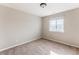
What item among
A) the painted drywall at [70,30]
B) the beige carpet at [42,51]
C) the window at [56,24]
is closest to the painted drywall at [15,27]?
the beige carpet at [42,51]

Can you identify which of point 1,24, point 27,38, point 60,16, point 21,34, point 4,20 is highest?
point 60,16

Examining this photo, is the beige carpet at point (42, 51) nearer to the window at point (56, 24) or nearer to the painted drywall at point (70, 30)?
the painted drywall at point (70, 30)

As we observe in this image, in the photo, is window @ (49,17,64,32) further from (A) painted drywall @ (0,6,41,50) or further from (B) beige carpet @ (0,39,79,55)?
(B) beige carpet @ (0,39,79,55)

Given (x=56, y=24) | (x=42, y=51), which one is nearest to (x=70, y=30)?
(x=56, y=24)

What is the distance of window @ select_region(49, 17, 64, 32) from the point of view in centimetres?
421

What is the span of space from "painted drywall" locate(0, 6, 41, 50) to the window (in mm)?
1263

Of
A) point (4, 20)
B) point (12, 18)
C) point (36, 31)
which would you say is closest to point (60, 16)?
point (36, 31)

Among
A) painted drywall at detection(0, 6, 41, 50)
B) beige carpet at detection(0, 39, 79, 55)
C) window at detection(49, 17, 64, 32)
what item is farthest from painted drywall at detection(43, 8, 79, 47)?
painted drywall at detection(0, 6, 41, 50)

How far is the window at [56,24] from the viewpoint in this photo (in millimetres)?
4208

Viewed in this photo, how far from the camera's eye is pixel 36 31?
518 cm

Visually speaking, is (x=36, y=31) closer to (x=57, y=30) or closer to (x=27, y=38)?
(x=27, y=38)

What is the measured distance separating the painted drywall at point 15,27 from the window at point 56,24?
1.26 metres

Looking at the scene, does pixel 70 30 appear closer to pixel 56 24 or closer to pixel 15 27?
pixel 56 24
